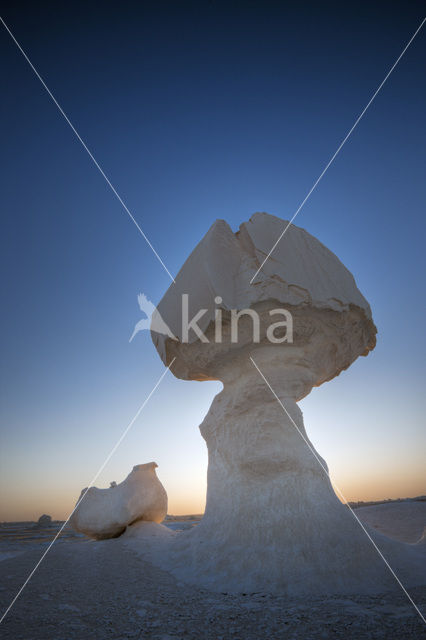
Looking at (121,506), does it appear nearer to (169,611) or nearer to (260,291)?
(169,611)

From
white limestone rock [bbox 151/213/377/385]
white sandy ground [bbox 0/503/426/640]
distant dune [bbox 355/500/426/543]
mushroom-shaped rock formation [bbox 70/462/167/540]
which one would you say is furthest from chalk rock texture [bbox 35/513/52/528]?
white limestone rock [bbox 151/213/377/385]

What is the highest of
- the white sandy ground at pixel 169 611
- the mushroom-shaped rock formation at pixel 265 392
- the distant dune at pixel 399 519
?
the mushroom-shaped rock formation at pixel 265 392

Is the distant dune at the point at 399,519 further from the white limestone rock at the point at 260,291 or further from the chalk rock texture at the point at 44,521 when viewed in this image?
the chalk rock texture at the point at 44,521

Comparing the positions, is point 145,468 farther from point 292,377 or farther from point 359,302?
point 359,302

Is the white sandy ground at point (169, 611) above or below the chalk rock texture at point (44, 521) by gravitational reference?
above

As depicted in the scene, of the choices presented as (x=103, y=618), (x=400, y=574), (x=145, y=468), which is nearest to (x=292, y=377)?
(x=400, y=574)

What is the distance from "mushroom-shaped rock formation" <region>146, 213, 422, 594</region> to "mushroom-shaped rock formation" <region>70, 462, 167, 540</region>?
233cm

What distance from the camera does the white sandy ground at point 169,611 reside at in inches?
115

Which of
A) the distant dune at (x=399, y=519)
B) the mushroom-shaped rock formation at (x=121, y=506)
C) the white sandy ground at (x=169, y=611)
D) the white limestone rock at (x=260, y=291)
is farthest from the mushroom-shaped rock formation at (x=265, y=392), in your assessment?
the distant dune at (x=399, y=519)

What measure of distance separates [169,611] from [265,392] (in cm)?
309

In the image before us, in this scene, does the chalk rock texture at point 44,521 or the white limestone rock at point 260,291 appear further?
the chalk rock texture at point 44,521

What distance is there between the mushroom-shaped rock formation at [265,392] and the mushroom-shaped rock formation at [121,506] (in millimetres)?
2329

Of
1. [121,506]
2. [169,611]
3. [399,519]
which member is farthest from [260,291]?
[399,519]

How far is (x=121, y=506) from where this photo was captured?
7.73m
